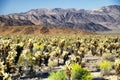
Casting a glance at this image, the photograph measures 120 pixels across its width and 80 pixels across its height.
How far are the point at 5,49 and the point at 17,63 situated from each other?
12.2 ft

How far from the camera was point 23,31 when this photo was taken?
152 m

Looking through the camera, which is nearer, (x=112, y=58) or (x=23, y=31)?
(x=112, y=58)

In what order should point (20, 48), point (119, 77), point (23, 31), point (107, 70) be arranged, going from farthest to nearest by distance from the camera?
point (23, 31), point (20, 48), point (107, 70), point (119, 77)

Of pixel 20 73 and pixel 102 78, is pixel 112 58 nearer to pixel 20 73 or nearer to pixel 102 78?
pixel 102 78

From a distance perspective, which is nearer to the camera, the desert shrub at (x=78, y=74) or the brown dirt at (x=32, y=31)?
the desert shrub at (x=78, y=74)

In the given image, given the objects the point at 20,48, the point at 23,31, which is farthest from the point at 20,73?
the point at 23,31

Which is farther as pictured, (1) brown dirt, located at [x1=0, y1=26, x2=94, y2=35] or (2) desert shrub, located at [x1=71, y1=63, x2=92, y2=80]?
(1) brown dirt, located at [x1=0, y1=26, x2=94, y2=35]

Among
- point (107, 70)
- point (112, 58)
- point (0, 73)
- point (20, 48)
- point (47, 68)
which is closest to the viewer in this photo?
point (0, 73)

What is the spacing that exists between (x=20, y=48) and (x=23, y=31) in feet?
365

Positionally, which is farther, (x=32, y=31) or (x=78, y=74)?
(x=32, y=31)

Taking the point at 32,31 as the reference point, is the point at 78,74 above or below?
above

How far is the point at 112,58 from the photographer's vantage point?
158 ft

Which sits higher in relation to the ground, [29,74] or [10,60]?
[10,60]

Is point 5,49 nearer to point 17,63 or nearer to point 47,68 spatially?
point 17,63
